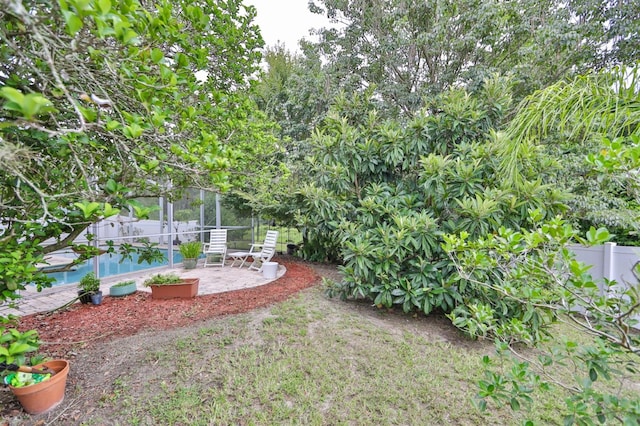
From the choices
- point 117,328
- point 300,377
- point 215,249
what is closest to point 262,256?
point 215,249

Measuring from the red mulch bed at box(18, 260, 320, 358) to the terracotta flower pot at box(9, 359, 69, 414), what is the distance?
2.72 ft

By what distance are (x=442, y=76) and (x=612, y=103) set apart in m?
6.83

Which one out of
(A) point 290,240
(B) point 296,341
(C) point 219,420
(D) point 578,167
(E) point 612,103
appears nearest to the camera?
(E) point 612,103

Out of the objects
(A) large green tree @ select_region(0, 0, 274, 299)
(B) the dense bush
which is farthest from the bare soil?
(A) large green tree @ select_region(0, 0, 274, 299)

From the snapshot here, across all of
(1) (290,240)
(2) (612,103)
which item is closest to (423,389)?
(2) (612,103)

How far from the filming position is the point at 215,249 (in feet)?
25.8

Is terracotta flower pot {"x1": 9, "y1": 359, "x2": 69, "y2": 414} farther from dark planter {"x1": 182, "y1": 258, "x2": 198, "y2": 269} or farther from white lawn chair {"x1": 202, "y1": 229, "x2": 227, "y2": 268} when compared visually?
white lawn chair {"x1": 202, "y1": 229, "x2": 227, "y2": 268}

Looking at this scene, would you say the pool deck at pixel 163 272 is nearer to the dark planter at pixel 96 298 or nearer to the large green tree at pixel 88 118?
the dark planter at pixel 96 298

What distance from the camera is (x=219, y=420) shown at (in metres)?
2.25

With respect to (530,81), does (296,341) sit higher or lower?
lower

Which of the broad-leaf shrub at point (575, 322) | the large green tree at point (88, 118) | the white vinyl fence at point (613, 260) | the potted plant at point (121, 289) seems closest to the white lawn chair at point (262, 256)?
the potted plant at point (121, 289)

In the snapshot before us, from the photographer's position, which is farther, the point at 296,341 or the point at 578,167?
the point at 578,167

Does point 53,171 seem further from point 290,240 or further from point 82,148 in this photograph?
point 290,240

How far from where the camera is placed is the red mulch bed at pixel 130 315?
3.42 m
